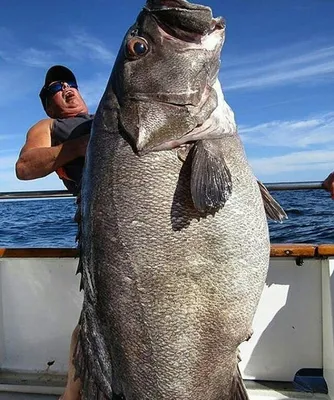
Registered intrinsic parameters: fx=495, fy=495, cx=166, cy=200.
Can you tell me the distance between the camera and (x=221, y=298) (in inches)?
79.4

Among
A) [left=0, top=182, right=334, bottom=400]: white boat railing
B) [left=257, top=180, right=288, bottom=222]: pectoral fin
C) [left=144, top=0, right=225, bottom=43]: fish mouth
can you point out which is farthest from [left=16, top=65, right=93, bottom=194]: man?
[left=257, top=180, right=288, bottom=222]: pectoral fin

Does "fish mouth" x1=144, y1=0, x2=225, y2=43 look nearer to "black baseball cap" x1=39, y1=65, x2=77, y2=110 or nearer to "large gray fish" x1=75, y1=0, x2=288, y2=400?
"large gray fish" x1=75, y1=0, x2=288, y2=400

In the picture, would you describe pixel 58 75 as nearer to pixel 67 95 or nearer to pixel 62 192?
pixel 67 95

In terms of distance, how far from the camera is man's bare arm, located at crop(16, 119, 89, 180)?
2.79 meters

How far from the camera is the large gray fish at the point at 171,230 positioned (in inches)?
78.2

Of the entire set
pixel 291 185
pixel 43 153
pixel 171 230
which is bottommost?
pixel 171 230

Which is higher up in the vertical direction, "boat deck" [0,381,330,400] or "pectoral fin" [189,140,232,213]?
"pectoral fin" [189,140,232,213]

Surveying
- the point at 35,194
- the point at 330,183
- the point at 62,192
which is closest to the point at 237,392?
the point at 330,183

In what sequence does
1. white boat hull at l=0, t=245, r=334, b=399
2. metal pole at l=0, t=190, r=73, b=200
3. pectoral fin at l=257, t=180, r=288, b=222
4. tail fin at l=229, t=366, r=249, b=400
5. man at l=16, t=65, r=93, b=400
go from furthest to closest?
metal pole at l=0, t=190, r=73, b=200 < white boat hull at l=0, t=245, r=334, b=399 < man at l=16, t=65, r=93, b=400 < pectoral fin at l=257, t=180, r=288, b=222 < tail fin at l=229, t=366, r=249, b=400

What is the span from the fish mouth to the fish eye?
0.10 meters

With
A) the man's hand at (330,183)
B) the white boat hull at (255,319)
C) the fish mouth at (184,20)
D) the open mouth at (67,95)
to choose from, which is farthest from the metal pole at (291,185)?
the fish mouth at (184,20)

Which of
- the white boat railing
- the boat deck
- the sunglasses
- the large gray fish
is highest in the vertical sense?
the sunglasses

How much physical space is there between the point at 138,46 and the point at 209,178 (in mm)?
683

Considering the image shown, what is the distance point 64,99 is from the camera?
3258 millimetres
